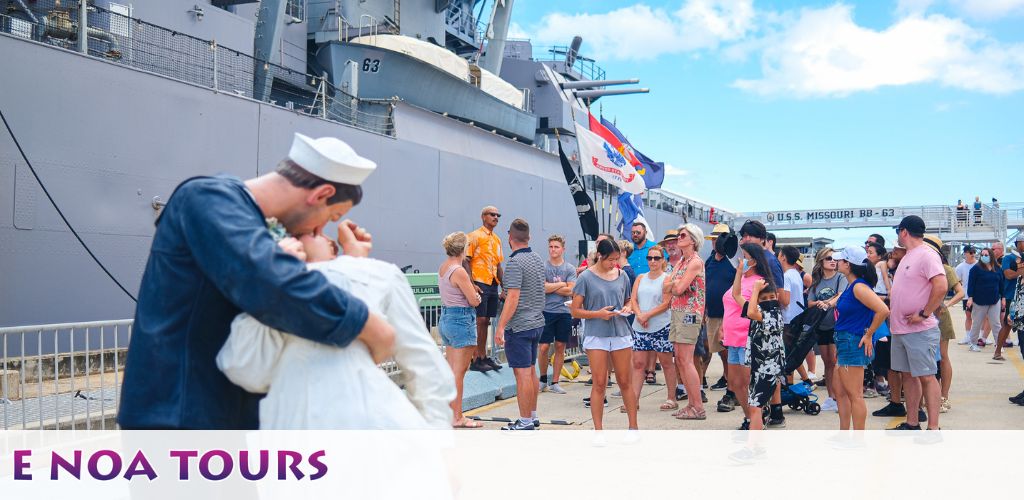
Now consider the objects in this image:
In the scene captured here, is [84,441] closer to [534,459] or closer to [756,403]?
[534,459]

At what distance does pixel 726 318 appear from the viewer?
22.1ft

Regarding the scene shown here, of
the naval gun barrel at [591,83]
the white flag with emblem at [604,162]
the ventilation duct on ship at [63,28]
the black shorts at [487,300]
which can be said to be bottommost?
the black shorts at [487,300]

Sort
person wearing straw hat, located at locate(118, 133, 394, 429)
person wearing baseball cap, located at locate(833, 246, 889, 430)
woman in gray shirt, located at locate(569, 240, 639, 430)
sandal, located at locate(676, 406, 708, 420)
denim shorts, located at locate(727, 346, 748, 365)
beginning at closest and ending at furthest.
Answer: person wearing straw hat, located at locate(118, 133, 394, 429) < person wearing baseball cap, located at locate(833, 246, 889, 430) < woman in gray shirt, located at locate(569, 240, 639, 430) < denim shorts, located at locate(727, 346, 748, 365) < sandal, located at locate(676, 406, 708, 420)

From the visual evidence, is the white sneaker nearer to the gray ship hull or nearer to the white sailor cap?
the white sailor cap

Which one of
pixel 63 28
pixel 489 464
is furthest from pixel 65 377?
pixel 63 28

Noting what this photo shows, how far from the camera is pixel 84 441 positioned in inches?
233

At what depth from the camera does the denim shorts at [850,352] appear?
5719 mm

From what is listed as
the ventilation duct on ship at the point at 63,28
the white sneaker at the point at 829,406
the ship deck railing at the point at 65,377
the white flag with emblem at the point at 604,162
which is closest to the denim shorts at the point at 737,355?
the white sneaker at the point at 829,406

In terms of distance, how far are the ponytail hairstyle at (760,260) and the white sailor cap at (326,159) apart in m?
4.53

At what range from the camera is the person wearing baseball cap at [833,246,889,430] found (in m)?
5.71

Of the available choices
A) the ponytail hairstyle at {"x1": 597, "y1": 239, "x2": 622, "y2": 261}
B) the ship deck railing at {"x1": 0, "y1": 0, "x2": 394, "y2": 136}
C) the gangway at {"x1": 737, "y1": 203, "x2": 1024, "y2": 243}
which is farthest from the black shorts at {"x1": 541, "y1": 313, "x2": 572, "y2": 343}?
the gangway at {"x1": 737, "y1": 203, "x2": 1024, "y2": 243}

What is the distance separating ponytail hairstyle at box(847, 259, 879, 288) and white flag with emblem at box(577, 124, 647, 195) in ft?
28.2

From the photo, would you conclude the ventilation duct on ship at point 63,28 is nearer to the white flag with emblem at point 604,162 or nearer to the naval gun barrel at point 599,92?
the white flag with emblem at point 604,162

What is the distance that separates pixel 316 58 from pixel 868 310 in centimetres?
1450
